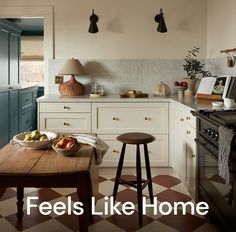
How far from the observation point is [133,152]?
3764 mm

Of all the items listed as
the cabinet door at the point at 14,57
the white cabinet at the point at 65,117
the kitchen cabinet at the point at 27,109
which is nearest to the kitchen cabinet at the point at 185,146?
the white cabinet at the point at 65,117

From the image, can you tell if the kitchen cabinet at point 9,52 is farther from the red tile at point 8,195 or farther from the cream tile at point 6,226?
the cream tile at point 6,226

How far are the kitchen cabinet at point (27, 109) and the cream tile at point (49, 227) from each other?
3.04 metres

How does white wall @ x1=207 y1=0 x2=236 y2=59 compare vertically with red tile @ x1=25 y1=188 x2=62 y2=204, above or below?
above

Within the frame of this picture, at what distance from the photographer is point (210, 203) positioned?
2.28m

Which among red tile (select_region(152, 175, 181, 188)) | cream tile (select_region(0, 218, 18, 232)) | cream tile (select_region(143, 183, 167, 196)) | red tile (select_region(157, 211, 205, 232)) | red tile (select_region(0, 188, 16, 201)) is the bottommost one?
cream tile (select_region(0, 218, 18, 232))

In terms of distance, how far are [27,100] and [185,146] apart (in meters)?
3.53

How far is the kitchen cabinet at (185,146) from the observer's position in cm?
275

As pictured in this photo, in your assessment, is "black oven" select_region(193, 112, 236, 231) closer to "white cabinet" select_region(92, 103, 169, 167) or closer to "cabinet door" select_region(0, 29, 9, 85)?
"white cabinet" select_region(92, 103, 169, 167)

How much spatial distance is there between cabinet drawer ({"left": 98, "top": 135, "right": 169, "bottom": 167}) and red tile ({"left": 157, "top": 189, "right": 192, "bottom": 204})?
602 mm

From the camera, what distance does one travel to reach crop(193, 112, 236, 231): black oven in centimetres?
190

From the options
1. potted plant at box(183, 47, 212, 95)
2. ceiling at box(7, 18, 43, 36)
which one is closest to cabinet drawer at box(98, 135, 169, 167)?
potted plant at box(183, 47, 212, 95)

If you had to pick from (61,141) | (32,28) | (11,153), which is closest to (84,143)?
(61,141)

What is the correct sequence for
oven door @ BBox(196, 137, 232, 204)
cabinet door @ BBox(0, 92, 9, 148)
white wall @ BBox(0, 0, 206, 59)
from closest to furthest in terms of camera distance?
oven door @ BBox(196, 137, 232, 204)
white wall @ BBox(0, 0, 206, 59)
cabinet door @ BBox(0, 92, 9, 148)
